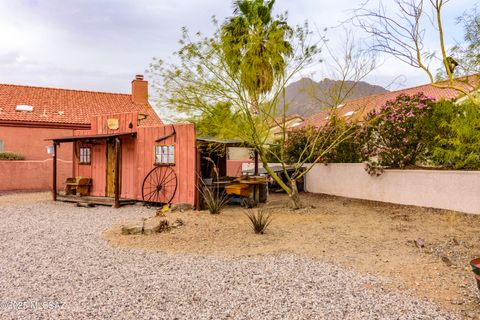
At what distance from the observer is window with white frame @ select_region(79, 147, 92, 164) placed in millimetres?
13270

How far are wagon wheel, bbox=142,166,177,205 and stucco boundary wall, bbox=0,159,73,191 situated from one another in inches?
302

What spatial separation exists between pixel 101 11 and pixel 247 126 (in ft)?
18.6

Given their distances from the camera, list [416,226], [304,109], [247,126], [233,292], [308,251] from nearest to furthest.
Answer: [233,292] < [308,251] < [416,226] < [247,126] < [304,109]

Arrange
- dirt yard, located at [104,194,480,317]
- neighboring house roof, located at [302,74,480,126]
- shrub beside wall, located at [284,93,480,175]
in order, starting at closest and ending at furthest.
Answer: dirt yard, located at [104,194,480,317]
neighboring house roof, located at [302,74,480,126]
shrub beside wall, located at [284,93,480,175]

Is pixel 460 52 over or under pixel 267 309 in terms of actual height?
over

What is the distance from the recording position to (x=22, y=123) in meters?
16.8

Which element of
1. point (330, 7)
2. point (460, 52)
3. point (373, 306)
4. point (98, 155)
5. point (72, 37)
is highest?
point (72, 37)

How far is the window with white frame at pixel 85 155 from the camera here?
13270 millimetres

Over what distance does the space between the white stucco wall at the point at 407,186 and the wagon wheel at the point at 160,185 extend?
620cm

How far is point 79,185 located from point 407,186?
440 inches

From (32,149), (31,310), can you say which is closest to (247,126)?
(31,310)

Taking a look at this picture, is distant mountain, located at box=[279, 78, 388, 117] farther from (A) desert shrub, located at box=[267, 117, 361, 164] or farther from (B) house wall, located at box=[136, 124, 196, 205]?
(B) house wall, located at box=[136, 124, 196, 205]

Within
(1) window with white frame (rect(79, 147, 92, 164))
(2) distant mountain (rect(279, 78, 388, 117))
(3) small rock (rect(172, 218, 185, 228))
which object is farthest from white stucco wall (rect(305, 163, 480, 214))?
(1) window with white frame (rect(79, 147, 92, 164))

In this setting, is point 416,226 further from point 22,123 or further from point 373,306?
point 22,123
